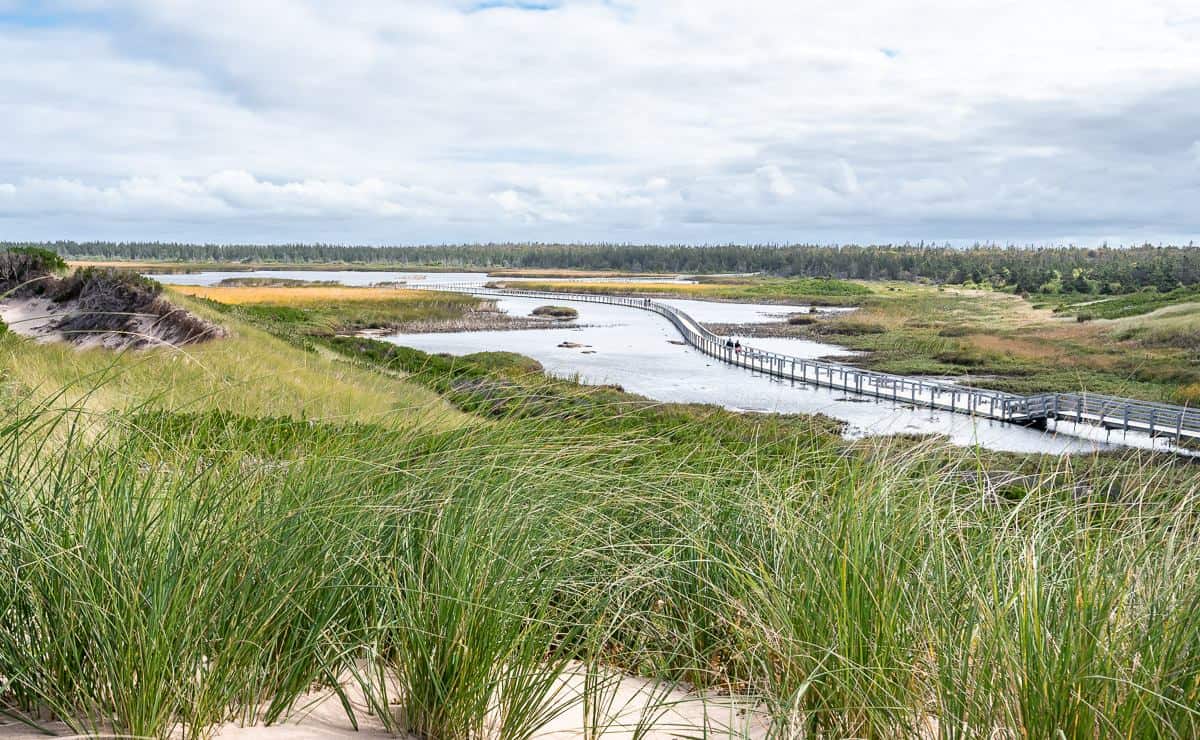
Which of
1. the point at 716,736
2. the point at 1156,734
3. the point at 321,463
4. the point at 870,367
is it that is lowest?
the point at 870,367

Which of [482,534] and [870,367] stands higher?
[482,534]

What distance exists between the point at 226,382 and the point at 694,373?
42536 millimetres

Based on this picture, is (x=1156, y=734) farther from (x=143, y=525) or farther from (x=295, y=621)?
(x=143, y=525)

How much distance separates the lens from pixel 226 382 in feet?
17.4

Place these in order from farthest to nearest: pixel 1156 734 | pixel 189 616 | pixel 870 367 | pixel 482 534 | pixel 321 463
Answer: pixel 870 367 → pixel 321 463 → pixel 482 534 → pixel 189 616 → pixel 1156 734

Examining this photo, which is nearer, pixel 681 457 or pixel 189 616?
pixel 189 616

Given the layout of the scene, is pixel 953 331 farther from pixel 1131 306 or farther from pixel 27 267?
pixel 27 267

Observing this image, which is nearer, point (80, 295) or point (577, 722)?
point (577, 722)

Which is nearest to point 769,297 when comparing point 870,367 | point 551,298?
point 551,298

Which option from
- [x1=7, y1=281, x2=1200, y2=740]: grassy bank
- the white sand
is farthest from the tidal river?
the white sand

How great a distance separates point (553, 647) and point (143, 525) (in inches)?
70.3

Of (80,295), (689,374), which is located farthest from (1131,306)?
(80,295)

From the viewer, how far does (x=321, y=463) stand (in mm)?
4191

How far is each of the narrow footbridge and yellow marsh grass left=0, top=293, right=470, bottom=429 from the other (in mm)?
13114
